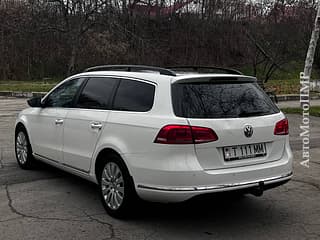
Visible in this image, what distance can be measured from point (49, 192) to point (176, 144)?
2.38 m

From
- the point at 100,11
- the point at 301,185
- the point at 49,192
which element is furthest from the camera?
the point at 100,11

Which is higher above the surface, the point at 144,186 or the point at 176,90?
the point at 176,90

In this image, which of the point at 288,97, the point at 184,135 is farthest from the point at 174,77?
the point at 288,97

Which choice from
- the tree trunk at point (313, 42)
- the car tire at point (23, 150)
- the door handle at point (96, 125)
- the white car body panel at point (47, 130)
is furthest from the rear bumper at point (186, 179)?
the tree trunk at point (313, 42)

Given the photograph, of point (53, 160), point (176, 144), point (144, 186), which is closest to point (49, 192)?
point (53, 160)

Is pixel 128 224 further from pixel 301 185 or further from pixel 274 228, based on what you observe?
pixel 301 185

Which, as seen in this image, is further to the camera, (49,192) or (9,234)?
(49,192)

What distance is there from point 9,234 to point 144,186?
1.37 m

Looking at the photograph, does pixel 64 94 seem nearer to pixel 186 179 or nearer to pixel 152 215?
pixel 152 215

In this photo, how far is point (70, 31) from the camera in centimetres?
3103

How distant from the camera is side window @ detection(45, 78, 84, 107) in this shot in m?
6.40

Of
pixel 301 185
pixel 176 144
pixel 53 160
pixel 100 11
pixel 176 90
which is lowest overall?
pixel 301 185

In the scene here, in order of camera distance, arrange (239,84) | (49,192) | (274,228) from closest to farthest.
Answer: (274,228) < (239,84) < (49,192)

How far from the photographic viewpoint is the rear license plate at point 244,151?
4875 millimetres
